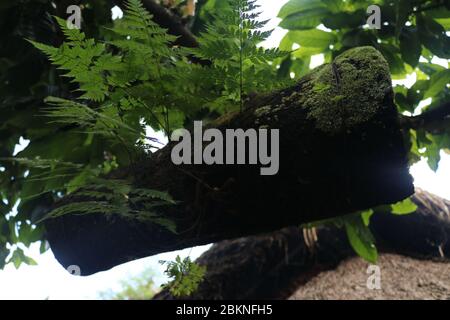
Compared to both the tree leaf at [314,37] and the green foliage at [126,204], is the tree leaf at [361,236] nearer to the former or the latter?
the tree leaf at [314,37]

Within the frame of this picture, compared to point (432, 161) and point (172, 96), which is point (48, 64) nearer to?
point (172, 96)

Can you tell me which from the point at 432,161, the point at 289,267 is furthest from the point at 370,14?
the point at 289,267

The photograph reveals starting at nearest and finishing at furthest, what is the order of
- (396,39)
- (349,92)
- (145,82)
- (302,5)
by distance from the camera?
Result: (349,92)
(145,82)
(396,39)
(302,5)

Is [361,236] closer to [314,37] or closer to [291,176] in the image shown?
[314,37]

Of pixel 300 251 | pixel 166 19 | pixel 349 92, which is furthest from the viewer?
pixel 300 251

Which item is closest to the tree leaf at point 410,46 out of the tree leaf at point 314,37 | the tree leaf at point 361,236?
the tree leaf at point 314,37

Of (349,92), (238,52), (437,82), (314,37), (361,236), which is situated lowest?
(361,236)

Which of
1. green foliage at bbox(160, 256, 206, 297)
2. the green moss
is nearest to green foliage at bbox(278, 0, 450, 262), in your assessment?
the green moss

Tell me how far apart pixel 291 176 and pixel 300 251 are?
253cm

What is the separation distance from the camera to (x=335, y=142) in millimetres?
842

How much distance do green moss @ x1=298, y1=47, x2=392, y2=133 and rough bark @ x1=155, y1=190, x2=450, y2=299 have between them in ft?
7.72

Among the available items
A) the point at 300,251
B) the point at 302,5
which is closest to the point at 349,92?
the point at 302,5

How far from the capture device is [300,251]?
332 centimetres

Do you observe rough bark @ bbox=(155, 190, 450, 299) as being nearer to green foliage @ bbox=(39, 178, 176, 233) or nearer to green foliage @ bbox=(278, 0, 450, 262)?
green foliage @ bbox=(278, 0, 450, 262)
